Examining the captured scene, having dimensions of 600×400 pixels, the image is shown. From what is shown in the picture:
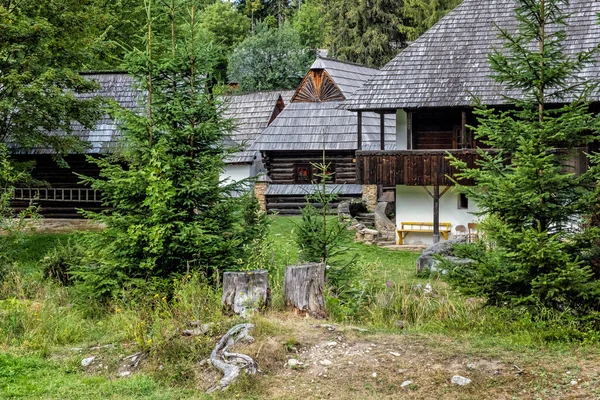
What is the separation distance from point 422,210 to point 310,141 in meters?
9.56

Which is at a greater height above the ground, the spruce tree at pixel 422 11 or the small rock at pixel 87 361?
the spruce tree at pixel 422 11

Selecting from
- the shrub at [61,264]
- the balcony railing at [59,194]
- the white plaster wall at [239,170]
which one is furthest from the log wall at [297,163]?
the shrub at [61,264]

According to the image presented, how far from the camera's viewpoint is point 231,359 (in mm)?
8078

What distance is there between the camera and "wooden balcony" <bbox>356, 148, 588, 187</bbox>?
2158 centimetres

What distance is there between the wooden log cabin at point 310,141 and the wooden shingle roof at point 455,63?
322 inches

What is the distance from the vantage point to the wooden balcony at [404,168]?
21.6m

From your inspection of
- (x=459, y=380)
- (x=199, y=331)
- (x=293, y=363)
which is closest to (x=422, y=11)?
(x=199, y=331)

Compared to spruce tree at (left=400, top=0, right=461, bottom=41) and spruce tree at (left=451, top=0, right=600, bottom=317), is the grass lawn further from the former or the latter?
spruce tree at (left=400, top=0, right=461, bottom=41)

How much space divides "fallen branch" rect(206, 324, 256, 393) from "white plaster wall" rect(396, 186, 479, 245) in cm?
1493

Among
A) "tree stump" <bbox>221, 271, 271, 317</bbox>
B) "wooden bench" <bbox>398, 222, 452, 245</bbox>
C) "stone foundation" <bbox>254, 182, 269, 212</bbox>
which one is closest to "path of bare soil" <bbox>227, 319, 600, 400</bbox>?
"tree stump" <bbox>221, 271, 271, 317</bbox>

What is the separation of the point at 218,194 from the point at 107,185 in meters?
1.56

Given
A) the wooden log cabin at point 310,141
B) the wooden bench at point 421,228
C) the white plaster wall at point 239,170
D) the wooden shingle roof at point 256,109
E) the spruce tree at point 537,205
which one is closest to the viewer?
the spruce tree at point 537,205

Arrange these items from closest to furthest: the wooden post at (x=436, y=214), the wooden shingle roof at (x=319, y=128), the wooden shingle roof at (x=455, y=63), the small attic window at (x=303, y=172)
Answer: the wooden shingle roof at (x=455, y=63) < the wooden post at (x=436, y=214) < the wooden shingle roof at (x=319, y=128) < the small attic window at (x=303, y=172)

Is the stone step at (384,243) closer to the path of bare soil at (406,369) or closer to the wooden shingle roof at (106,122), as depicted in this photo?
the wooden shingle roof at (106,122)
